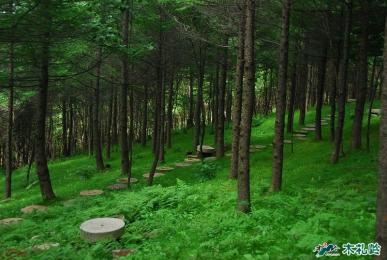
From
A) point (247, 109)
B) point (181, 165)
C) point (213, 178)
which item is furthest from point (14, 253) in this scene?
point (181, 165)

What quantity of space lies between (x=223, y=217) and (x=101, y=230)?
10.1 ft

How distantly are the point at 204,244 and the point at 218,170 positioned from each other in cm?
1074

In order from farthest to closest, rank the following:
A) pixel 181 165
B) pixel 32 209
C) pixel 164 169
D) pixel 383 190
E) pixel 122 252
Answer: pixel 181 165 → pixel 164 169 → pixel 32 209 → pixel 122 252 → pixel 383 190

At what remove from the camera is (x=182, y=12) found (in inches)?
803

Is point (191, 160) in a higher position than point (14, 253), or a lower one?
higher

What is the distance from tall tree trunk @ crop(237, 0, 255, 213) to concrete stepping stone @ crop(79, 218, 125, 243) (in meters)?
3.13

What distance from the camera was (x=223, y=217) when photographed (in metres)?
9.72

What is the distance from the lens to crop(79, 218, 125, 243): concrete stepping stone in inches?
379

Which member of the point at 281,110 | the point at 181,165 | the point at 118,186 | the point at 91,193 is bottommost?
the point at 91,193

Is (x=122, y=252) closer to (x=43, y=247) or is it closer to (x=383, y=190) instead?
(x=43, y=247)

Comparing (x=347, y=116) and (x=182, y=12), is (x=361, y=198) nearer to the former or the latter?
(x=182, y=12)

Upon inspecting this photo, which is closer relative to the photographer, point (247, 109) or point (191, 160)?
point (247, 109)

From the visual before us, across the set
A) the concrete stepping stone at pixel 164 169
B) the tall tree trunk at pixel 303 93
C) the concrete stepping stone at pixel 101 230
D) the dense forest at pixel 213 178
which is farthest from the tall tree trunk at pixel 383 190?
the tall tree trunk at pixel 303 93

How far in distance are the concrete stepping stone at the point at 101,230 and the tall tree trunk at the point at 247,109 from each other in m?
3.13
